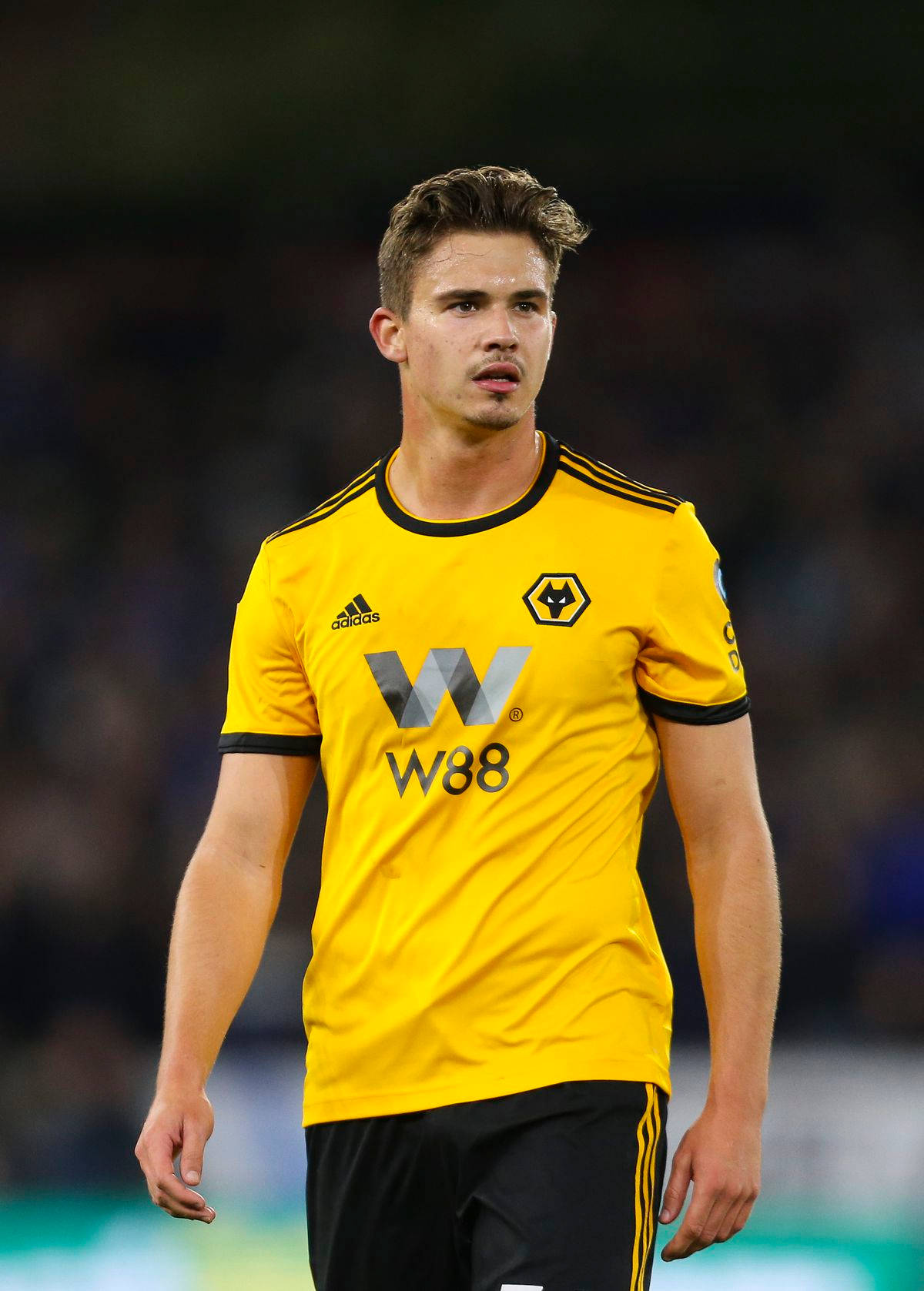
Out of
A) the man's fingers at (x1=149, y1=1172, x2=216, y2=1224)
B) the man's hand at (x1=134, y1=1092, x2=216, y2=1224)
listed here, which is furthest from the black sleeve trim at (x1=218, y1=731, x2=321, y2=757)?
the man's fingers at (x1=149, y1=1172, x2=216, y2=1224)

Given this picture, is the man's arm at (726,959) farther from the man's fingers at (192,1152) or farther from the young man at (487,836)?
the man's fingers at (192,1152)

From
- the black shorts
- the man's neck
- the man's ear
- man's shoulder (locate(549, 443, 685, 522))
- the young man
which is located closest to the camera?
the black shorts

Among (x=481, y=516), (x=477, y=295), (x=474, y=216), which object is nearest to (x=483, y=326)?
(x=477, y=295)

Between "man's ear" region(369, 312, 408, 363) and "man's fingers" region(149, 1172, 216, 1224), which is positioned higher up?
"man's ear" region(369, 312, 408, 363)

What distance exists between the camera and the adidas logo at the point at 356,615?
314 centimetres

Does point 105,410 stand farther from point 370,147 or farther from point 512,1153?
point 512,1153

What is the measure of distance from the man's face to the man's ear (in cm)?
9

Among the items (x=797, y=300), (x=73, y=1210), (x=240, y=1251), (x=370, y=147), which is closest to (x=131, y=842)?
(x=73, y=1210)

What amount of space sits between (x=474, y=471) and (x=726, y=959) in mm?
973

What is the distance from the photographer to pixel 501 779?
2.95 m

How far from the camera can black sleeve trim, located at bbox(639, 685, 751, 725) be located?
2988 mm

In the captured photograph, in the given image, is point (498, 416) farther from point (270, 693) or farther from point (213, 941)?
point (213, 941)

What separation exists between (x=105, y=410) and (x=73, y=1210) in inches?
218

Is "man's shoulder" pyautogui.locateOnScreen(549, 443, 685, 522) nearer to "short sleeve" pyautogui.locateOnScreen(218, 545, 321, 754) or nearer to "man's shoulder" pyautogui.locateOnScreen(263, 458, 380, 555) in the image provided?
"man's shoulder" pyautogui.locateOnScreen(263, 458, 380, 555)
